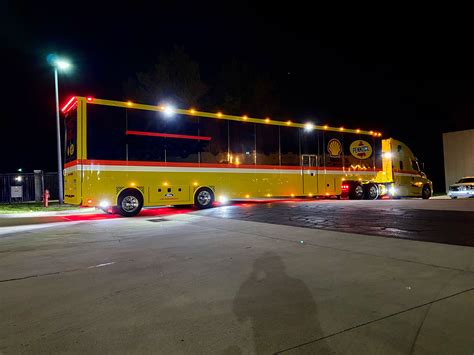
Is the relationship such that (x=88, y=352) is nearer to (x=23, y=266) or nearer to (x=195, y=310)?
(x=195, y=310)

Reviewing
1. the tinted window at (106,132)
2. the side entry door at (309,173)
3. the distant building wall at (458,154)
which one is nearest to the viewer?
the tinted window at (106,132)

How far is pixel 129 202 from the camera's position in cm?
1384

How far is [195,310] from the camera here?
4020mm

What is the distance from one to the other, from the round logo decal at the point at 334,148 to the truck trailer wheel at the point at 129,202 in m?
10.6

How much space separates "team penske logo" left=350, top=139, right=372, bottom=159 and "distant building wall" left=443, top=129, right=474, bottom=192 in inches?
648

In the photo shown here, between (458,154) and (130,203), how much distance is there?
30507 millimetres

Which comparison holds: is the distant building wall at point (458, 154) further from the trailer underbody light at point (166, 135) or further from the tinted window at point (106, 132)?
the tinted window at point (106, 132)

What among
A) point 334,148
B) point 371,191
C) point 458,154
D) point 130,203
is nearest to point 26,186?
point 130,203

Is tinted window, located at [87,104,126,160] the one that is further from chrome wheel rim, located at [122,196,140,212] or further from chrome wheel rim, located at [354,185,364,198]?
chrome wheel rim, located at [354,185,364,198]

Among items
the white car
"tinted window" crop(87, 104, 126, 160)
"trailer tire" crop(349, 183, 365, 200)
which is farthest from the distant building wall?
"tinted window" crop(87, 104, 126, 160)

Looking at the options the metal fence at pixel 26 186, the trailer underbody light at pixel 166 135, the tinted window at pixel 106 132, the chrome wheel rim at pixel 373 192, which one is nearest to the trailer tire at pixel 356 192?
the chrome wheel rim at pixel 373 192

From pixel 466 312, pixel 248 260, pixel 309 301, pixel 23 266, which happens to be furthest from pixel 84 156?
pixel 466 312

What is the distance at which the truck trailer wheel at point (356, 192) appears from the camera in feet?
67.0

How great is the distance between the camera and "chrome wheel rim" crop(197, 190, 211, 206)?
1555cm
